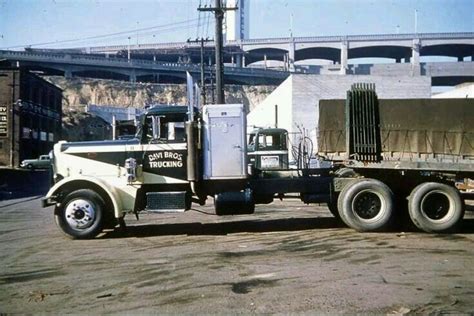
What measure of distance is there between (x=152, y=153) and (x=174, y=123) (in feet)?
2.67

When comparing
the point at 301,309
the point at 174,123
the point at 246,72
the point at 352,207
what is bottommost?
the point at 301,309

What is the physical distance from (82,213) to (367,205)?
238 inches

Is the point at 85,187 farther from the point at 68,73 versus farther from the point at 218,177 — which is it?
the point at 68,73

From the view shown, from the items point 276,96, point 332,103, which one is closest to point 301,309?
point 332,103

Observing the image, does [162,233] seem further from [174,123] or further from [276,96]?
[276,96]

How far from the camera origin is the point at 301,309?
487 centimetres

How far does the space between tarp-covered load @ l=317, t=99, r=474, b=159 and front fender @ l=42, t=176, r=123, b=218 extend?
16.5 ft

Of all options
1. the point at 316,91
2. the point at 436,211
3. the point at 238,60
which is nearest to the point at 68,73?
the point at 238,60

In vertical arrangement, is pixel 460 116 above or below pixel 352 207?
above

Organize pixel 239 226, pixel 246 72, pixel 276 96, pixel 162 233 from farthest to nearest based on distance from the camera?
pixel 246 72 < pixel 276 96 < pixel 239 226 < pixel 162 233

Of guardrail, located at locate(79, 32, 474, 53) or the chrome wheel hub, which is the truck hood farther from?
guardrail, located at locate(79, 32, 474, 53)

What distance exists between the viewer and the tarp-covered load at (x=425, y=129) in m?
9.45

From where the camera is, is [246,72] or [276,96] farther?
[246,72]

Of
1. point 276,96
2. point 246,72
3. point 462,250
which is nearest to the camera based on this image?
point 462,250
